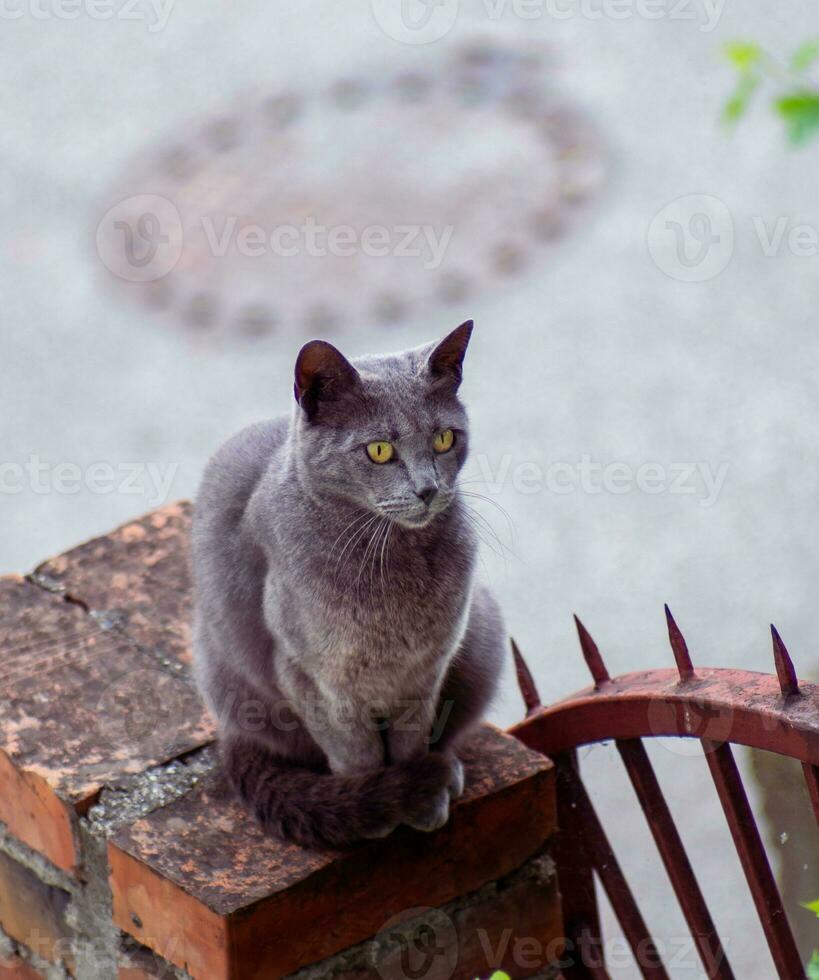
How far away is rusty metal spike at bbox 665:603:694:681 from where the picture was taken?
1825 millimetres

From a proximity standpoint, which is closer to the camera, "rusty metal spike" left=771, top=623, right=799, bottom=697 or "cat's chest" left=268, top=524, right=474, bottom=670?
"rusty metal spike" left=771, top=623, right=799, bottom=697

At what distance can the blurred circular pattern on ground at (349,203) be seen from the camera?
187 inches

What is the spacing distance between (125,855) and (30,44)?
5014 millimetres

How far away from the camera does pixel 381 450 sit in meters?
1.83

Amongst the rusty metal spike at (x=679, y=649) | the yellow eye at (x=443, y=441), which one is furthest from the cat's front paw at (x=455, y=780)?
the yellow eye at (x=443, y=441)

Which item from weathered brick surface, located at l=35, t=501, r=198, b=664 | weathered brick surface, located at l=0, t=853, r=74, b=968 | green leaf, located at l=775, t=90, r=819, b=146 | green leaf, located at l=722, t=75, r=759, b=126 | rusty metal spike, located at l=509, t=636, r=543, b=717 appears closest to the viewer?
green leaf, located at l=775, t=90, r=819, b=146

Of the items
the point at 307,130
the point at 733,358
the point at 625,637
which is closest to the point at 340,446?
the point at 625,637

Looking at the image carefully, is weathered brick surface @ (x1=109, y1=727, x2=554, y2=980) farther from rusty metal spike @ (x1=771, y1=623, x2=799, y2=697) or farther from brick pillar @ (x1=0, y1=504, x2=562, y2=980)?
rusty metal spike @ (x1=771, y1=623, x2=799, y2=697)

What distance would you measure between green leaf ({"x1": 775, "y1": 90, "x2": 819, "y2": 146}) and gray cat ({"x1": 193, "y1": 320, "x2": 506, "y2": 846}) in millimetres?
955

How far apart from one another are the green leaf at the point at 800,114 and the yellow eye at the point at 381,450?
3.24ft

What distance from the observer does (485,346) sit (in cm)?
452

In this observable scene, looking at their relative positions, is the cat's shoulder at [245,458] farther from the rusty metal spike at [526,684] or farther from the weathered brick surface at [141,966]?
the weathered brick surface at [141,966]

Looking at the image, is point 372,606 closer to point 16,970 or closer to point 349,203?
point 16,970

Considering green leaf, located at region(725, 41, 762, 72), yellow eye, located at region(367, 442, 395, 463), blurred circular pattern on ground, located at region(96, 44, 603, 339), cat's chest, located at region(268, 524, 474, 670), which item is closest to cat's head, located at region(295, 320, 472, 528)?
yellow eye, located at region(367, 442, 395, 463)
